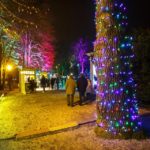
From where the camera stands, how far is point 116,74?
9.57 meters

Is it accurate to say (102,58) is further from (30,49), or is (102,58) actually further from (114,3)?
(30,49)

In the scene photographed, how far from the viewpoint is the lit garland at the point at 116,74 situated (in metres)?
9.49

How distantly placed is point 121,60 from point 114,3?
1.86 metres

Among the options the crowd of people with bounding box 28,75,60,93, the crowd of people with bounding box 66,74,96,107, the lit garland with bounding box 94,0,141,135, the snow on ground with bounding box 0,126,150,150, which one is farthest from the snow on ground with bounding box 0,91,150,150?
the crowd of people with bounding box 28,75,60,93

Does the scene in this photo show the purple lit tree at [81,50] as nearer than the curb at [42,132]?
No

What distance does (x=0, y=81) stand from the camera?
3875 cm

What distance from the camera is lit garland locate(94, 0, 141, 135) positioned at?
9492 millimetres

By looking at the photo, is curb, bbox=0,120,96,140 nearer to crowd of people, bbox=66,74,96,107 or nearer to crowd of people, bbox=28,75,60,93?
crowd of people, bbox=66,74,96,107

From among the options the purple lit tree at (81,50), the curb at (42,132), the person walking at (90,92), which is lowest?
the curb at (42,132)

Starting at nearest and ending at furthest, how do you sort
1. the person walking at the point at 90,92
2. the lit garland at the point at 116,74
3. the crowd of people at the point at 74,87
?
1. the lit garland at the point at 116,74
2. the crowd of people at the point at 74,87
3. the person walking at the point at 90,92

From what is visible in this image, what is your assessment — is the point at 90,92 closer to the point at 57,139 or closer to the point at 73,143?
the point at 57,139

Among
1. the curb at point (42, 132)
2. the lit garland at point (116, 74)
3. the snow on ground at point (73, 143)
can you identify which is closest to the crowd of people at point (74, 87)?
the curb at point (42, 132)

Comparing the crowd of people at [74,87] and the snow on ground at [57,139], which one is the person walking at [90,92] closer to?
the crowd of people at [74,87]

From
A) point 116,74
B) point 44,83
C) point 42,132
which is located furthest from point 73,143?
point 44,83
